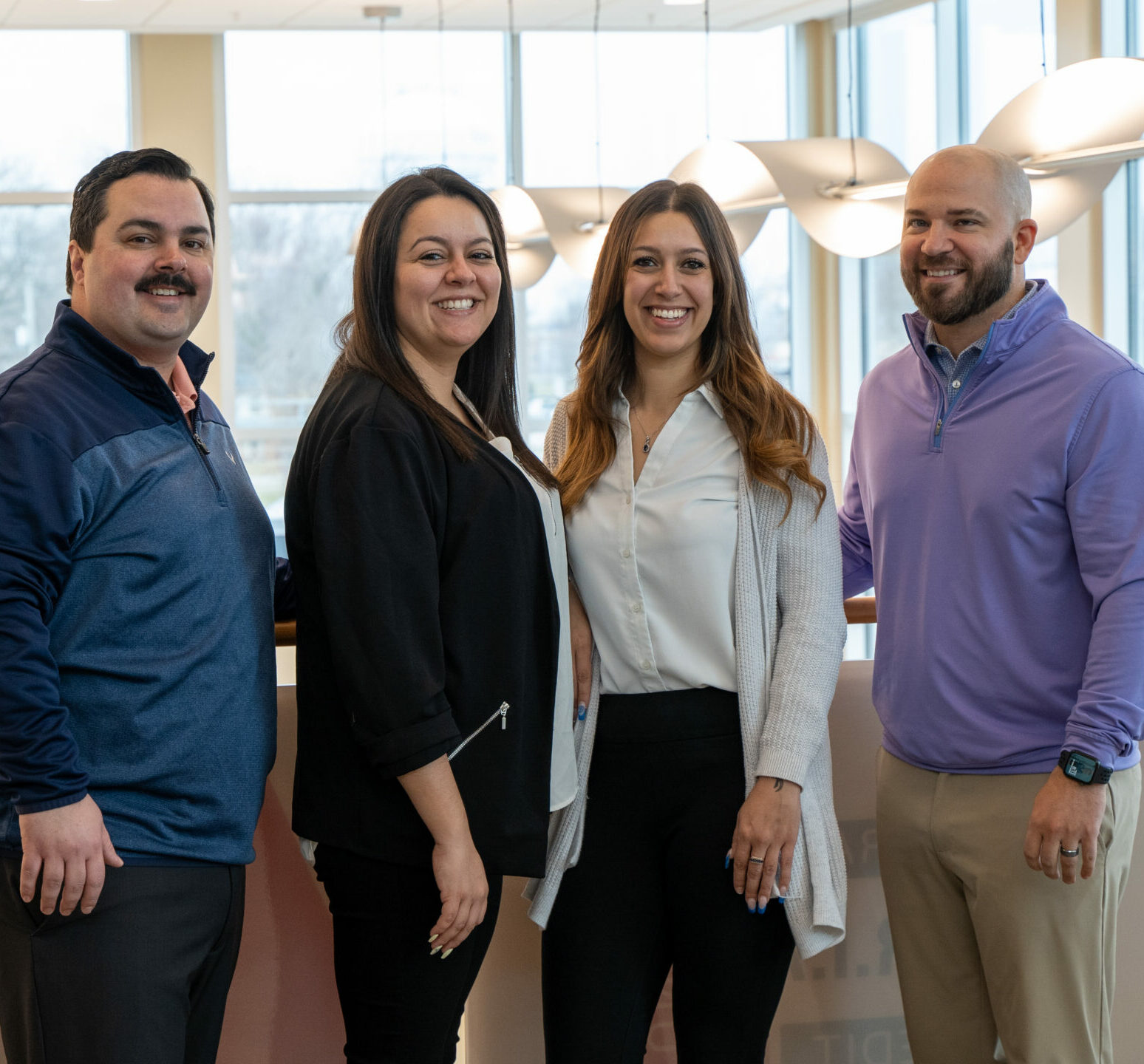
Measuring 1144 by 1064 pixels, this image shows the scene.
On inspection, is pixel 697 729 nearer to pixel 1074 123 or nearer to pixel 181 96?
pixel 1074 123

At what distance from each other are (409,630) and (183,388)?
0.50 meters

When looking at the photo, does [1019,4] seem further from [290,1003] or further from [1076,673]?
[290,1003]

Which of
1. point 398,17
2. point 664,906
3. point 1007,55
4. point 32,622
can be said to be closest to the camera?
point 32,622

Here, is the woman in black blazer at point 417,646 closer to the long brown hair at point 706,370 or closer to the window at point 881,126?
the long brown hair at point 706,370

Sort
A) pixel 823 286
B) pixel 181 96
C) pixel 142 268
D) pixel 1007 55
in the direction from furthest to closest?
1. pixel 823 286
2. pixel 181 96
3. pixel 1007 55
4. pixel 142 268

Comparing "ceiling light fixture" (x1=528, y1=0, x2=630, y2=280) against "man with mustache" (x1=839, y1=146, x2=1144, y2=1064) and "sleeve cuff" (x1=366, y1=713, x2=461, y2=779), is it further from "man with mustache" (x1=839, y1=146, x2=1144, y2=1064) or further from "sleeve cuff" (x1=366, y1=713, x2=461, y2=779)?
"sleeve cuff" (x1=366, y1=713, x2=461, y2=779)

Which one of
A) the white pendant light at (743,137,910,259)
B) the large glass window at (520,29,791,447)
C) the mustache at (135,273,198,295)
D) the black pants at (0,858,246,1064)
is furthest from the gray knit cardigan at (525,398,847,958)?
the large glass window at (520,29,791,447)

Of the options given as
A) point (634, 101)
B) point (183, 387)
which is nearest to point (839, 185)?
point (183, 387)

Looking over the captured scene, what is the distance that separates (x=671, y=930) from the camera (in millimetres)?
1936

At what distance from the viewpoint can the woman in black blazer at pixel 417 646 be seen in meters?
1.62

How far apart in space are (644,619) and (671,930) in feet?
1.49

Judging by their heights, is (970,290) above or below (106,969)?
above

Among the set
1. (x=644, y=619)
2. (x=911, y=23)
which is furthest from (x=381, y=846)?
(x=911, y=23)

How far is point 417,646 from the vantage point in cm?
162
